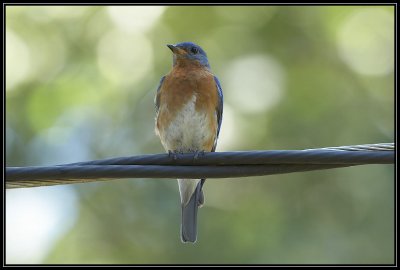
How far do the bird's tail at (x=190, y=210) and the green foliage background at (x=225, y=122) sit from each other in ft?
8.42

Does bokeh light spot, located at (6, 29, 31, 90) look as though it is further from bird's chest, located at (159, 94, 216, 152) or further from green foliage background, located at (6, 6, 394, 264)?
bird's chest, located at (159, 94, 216, 152)

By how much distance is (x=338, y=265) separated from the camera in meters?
9.21

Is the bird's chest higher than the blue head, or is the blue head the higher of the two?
the blue head

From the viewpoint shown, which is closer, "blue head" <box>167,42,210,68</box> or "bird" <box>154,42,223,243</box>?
"bird" <box>154,42,223,243</box>

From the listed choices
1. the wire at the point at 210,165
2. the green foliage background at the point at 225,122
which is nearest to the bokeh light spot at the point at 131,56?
the green foliage background at the point at 225,122

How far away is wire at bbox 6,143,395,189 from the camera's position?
383 cm

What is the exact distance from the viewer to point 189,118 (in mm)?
6723

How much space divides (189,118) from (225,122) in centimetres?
452

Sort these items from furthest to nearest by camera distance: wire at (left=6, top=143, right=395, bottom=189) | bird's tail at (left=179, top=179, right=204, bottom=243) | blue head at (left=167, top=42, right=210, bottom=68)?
blue head at (left=167, top=42, right=210, bottom=68) < bird's tail at (left=179, top=179, right=204, bottom=243) < wire at (left=6, top=143, right=395, bottom=189)

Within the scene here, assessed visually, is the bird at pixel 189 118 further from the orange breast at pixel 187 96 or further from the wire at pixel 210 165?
the wire at pixel 210 165

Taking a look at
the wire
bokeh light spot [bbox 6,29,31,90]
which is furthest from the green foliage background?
the wire

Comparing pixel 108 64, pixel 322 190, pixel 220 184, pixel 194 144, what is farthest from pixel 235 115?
pixel 194 144

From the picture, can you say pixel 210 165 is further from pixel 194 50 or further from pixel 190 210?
pixel 194 50

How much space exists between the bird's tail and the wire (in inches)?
102
